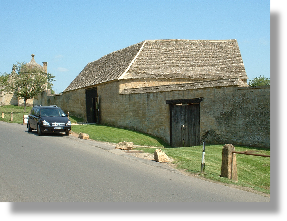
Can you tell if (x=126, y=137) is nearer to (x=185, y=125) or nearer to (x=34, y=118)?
(x=185, y=125)

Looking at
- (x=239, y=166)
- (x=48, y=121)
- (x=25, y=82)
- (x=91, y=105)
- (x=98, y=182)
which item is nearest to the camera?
(x=98, y=182)

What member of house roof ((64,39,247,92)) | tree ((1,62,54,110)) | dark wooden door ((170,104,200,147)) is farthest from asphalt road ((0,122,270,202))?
tree ((1,62,54,110))

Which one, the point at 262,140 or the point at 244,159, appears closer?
the point at 244,159

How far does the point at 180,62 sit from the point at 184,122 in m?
8.79

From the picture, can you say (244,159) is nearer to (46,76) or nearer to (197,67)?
(197,67)

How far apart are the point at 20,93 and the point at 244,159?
35267 mm

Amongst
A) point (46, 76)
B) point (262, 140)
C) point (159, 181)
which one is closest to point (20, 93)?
point (46, 76)

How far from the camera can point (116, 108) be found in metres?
25.5

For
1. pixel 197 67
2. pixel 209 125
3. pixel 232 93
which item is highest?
pixel 197 67

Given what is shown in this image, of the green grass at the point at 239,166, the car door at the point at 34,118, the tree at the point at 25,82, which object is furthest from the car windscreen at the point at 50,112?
the tree at the point at 25,82

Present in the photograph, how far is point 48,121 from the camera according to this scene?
63.7 feet

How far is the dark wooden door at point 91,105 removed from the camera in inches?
1217

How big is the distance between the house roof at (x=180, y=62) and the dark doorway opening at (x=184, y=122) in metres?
6.02

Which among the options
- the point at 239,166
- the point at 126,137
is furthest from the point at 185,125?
the point at 239,166
